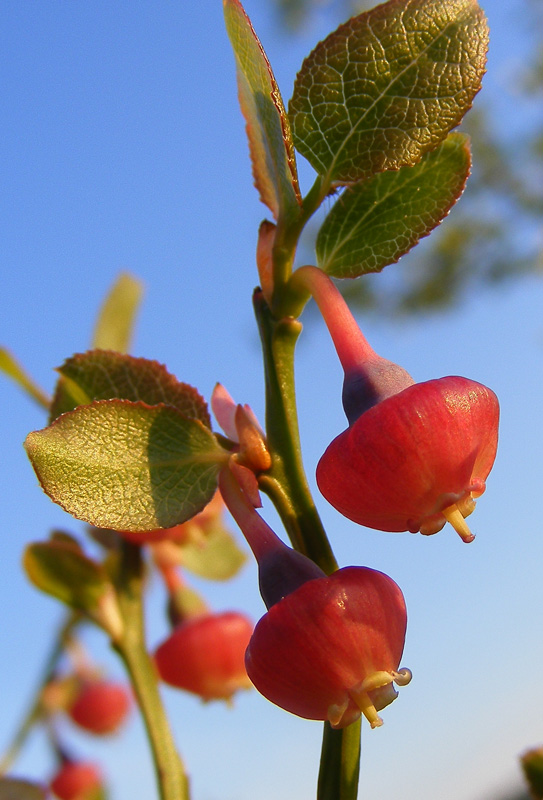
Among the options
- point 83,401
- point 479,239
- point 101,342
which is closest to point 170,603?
point 101,342

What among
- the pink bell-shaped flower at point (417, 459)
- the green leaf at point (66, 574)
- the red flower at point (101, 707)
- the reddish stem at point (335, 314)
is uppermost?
the reddish stem at point (335, 314)

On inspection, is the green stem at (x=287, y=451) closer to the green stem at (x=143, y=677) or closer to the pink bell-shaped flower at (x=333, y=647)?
the pink bell-shaped flower at (x=333, y=647)

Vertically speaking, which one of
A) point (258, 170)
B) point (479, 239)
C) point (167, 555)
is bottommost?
point (167, 555)

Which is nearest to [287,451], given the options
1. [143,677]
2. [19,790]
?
[143,677]

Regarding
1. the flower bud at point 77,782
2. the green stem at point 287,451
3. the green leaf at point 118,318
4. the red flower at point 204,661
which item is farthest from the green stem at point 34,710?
the green stem at point 287,451

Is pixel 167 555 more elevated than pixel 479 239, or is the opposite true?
pixel 479 239

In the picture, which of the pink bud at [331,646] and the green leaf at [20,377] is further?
the green leaf at [20,377]

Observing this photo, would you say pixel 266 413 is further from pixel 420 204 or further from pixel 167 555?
pixel 167 555
